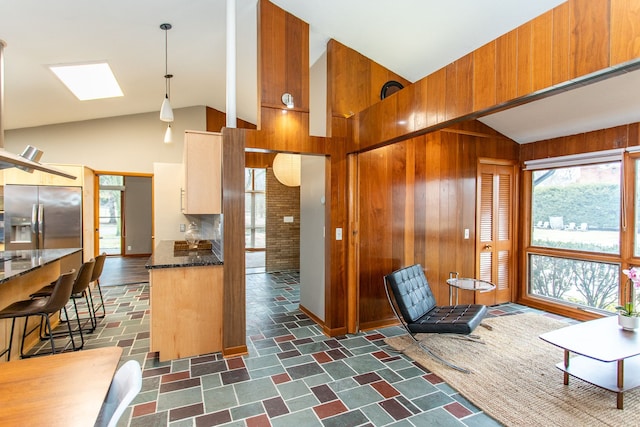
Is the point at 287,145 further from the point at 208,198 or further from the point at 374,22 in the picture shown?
the point at 374,22

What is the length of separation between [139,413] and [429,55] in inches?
169

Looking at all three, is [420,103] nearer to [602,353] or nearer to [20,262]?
[602,353]

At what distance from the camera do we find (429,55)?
355cm

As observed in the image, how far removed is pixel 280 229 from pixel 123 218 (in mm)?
5559

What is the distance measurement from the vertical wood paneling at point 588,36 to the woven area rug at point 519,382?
7.34 feet

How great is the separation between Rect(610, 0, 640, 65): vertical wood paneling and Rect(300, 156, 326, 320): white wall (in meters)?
2.73

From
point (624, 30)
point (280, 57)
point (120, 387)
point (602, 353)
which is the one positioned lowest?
point (602, 353)

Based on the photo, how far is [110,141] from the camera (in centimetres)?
636

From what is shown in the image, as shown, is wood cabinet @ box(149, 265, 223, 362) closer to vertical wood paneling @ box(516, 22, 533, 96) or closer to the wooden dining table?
the wooden dining table

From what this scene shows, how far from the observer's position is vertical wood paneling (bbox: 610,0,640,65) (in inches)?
55.2

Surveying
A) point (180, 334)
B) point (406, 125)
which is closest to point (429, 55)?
point (406, 125)

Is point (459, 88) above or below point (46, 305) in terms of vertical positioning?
above

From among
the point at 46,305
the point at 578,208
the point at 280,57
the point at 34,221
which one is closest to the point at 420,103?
the point at 280,57

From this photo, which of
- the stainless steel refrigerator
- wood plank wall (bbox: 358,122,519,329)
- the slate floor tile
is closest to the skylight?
the stainless steel refrigerator
